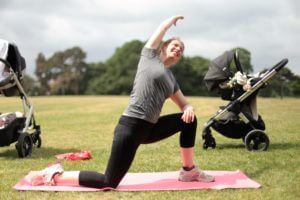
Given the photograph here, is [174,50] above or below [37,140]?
above

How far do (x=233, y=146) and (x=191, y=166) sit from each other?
3.27m

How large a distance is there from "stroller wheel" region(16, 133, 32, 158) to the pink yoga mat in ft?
6.20

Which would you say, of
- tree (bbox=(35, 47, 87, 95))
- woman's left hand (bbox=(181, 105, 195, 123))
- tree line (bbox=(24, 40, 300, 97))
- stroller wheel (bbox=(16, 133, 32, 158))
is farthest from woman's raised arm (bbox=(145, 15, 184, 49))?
tree (bbox=(35, 47, 87, 95))

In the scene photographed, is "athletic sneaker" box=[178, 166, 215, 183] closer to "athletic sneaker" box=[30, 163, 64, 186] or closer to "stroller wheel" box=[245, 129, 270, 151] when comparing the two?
"athletic sneaker" box=[30, 163, 64, 186]

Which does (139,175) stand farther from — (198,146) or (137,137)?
(198,146)

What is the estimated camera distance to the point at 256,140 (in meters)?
7.78

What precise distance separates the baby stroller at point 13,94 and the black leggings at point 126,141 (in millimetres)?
2678

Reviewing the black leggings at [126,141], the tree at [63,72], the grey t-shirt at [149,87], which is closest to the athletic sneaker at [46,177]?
the black leggings at [126,141]

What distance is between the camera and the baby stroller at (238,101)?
7.75 m

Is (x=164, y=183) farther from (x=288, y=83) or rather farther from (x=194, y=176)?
(x=288, y=83)

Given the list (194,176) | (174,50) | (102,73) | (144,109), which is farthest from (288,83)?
(144,109)

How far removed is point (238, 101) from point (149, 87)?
3.33m

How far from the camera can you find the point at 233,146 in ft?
28.1

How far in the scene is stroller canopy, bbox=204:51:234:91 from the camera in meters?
7.89
